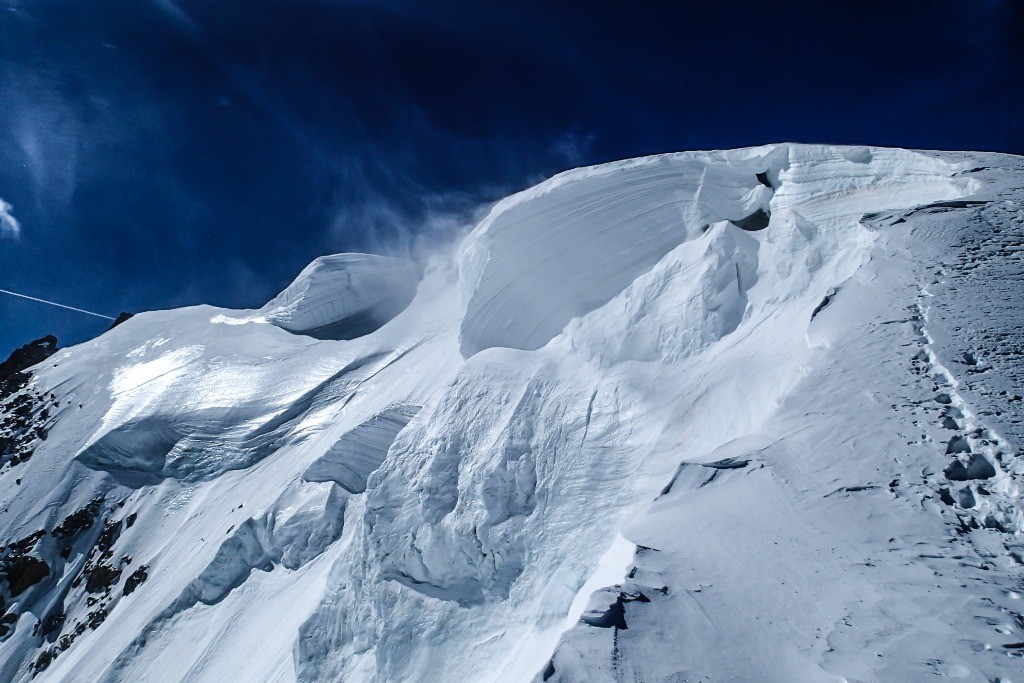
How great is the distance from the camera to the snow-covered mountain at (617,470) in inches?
167

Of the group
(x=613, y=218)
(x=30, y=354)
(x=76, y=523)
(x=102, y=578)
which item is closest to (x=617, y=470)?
(x=613, y=218)

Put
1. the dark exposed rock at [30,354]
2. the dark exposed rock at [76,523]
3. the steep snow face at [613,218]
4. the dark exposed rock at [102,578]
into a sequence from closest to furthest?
the steep snow face at [613,218] → the dark exposed rock at [102,578] → the dark exposed rock at [76,523] → the dark exposed rock at [30,354]

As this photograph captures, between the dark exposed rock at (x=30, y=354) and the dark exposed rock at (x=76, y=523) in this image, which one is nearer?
the dark exposed rock at (x=76, y=523)

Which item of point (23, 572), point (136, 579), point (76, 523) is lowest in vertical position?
point (23, 572)

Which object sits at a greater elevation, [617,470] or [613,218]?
[613,218]

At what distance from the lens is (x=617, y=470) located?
27.5 ft

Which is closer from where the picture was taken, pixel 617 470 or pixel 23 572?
pixel 617 470

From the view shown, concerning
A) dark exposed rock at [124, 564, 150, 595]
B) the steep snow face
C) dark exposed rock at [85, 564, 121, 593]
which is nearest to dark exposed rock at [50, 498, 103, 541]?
dark exposed rock at [85, 564, 121, 593]

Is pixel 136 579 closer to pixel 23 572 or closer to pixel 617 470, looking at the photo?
pixel 23 572

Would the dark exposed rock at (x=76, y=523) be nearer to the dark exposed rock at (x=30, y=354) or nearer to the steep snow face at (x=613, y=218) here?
the steep snow face at (x=613, y=218)

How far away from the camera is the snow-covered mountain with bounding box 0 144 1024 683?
4.24 m

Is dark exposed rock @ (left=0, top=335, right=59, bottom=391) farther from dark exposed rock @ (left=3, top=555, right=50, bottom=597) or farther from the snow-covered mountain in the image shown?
dark exposed rock @ (left=3, top=555, right=50, bottom=597)

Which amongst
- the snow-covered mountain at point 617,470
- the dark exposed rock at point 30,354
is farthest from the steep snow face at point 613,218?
the dark exposed rock at point 30,354

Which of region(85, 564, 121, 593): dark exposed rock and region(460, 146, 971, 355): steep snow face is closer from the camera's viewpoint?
region(460, 146, 971, 355): steep snow face
